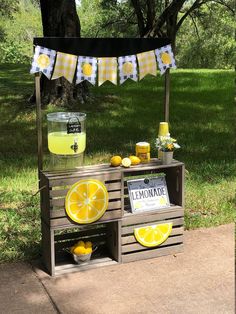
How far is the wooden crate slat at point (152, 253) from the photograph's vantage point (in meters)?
4.07

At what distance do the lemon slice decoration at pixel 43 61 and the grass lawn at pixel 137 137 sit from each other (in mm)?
1622

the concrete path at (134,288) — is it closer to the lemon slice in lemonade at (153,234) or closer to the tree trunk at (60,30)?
the lemon slice in lemonade at (153,234)

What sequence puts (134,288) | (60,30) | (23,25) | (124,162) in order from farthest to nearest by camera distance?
(23,25), (60,30), (124,162), (134,288)

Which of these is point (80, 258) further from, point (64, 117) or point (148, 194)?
point (64, 117)

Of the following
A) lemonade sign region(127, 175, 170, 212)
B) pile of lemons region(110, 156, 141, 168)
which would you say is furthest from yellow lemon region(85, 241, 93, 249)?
pile of lemons region(110, 156, 141, 168)

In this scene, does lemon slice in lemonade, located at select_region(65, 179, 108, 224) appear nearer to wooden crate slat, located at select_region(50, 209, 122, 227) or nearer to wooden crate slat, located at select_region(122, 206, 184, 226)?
wooden crate slat, located at select_region(50, 209, 122, 227)

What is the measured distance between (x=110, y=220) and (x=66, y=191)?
18.1 inches

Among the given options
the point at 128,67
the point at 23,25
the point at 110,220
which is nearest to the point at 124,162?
the point at 110,220

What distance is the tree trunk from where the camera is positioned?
10.1 meters

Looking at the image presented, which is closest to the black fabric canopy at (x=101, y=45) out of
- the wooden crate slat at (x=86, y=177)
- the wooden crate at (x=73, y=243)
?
the wooden crate slat at (x=86, y=177)

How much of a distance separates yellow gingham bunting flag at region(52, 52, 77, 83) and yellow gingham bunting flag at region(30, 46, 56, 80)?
0.05 metres

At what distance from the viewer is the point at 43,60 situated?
388cm

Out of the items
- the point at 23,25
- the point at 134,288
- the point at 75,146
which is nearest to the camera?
the point at 134,288

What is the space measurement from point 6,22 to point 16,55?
18132 mm
